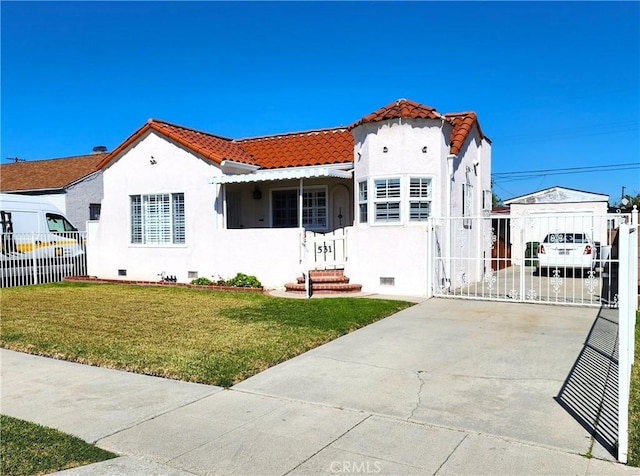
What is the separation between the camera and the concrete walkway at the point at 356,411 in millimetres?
4078

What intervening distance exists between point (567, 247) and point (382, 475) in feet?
46.0

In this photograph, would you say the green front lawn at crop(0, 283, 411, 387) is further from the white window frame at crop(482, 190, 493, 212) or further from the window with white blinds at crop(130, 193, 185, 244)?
the white window frame at crop(482, 190, 493, 212)

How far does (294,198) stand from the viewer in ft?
54.4

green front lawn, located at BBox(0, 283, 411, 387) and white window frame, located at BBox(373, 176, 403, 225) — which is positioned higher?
white window frame, located at BBox(373, 176, 403, 225)

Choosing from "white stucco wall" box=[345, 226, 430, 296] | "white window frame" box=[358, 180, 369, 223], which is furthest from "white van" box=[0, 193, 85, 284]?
"white window frame" box=[358, 180, 369, 223]

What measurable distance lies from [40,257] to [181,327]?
10.3 meters

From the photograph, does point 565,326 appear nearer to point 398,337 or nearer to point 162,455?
point 398,337

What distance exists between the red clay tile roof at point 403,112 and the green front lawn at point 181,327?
4.55 m

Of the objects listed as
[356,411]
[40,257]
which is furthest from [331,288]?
[40,257]

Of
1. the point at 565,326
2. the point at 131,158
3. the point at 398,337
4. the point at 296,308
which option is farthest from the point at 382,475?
the point at 131,158

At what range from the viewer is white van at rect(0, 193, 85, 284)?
16.2m

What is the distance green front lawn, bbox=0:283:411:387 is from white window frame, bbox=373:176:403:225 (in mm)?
2378

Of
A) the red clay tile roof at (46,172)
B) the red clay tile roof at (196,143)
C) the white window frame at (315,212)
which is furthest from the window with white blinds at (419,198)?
the red clay tile roof at (46,172)

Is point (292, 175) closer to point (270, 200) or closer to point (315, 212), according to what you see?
point (315, 212)
